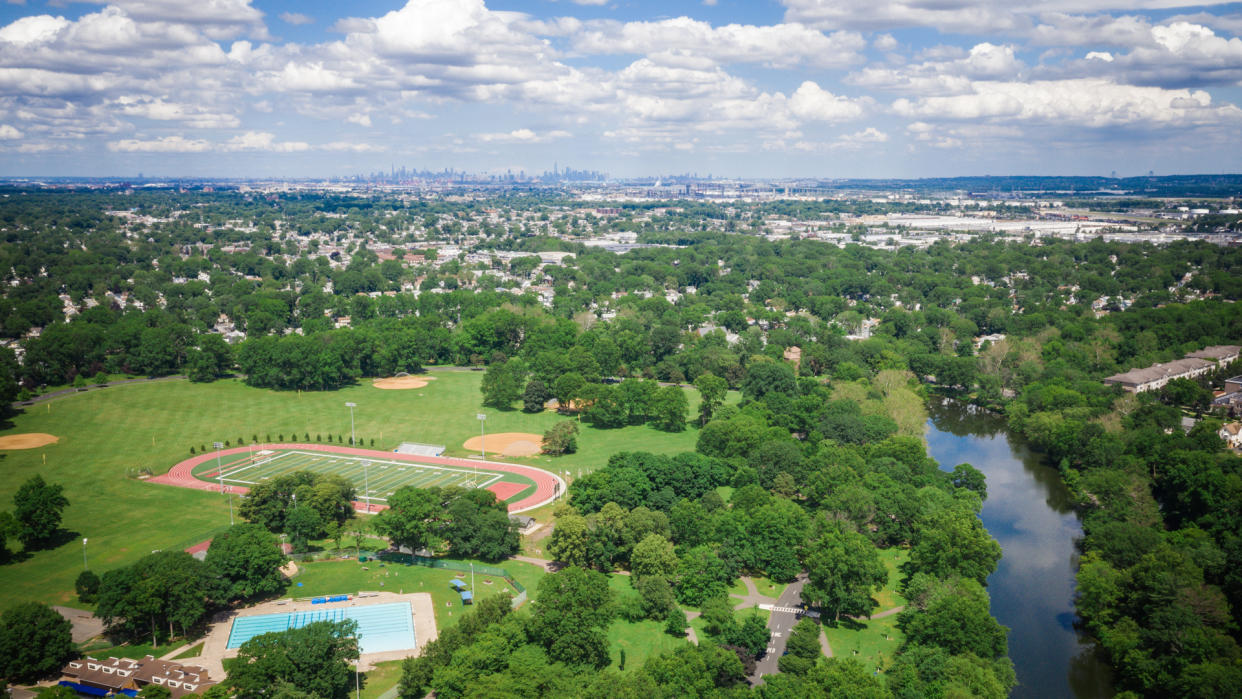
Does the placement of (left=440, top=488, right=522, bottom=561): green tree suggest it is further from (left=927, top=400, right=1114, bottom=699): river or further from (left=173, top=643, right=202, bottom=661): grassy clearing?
(left=927, top=400, right=1114, bottom=699): river

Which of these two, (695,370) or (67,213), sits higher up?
(67,213)

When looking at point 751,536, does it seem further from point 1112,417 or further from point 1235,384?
point 1235,384

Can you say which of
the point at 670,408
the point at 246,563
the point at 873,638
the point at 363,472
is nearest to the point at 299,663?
the point at 246,563

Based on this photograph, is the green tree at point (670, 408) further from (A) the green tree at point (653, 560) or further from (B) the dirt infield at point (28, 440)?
(B) the dirt infield at point (28, 440)

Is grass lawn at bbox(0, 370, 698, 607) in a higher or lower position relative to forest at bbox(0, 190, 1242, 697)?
lower

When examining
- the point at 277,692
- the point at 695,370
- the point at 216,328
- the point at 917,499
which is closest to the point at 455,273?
the point at 216,328

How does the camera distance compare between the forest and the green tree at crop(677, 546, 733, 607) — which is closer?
the forest

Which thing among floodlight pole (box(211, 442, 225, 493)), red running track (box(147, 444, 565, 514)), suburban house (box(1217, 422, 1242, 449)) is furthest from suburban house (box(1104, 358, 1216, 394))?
floodlight pole (box(211, 442, 225, 493))
